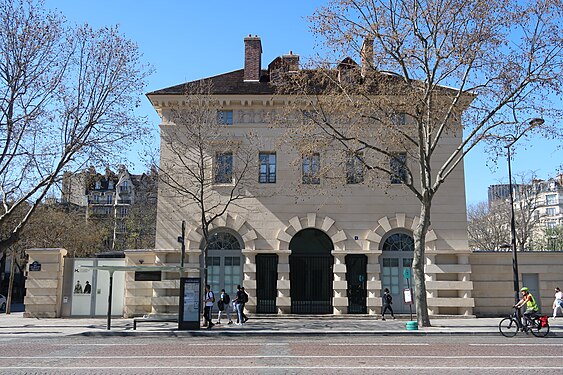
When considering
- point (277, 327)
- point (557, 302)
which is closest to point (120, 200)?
point (277, 327)

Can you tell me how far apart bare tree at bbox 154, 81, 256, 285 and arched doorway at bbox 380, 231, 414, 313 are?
7.30 meters

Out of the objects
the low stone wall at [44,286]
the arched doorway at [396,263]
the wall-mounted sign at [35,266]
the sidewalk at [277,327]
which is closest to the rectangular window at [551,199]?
the sidewalk at [277,327]

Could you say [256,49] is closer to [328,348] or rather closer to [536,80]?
[536,80]

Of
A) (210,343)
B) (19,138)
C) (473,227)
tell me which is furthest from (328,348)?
(473,227)

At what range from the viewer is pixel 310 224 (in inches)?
1031

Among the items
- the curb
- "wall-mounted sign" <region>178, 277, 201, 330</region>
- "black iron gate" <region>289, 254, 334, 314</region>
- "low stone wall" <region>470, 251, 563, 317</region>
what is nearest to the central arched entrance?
"black iron gate" <region>289, 254, 334, 314</region>

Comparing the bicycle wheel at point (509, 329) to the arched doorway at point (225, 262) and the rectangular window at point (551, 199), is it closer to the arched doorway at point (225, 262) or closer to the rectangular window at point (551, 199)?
the arched doorway at point (225, 262)

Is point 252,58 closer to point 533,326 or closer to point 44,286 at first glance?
point 44,286

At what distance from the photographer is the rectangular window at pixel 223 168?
1047 inches

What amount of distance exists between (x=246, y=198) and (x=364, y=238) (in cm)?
603

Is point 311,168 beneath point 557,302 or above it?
above

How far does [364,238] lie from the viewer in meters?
26.2

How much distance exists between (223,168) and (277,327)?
Answer: 28.8 feet

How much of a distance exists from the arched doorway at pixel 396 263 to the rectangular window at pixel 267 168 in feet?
20.7
